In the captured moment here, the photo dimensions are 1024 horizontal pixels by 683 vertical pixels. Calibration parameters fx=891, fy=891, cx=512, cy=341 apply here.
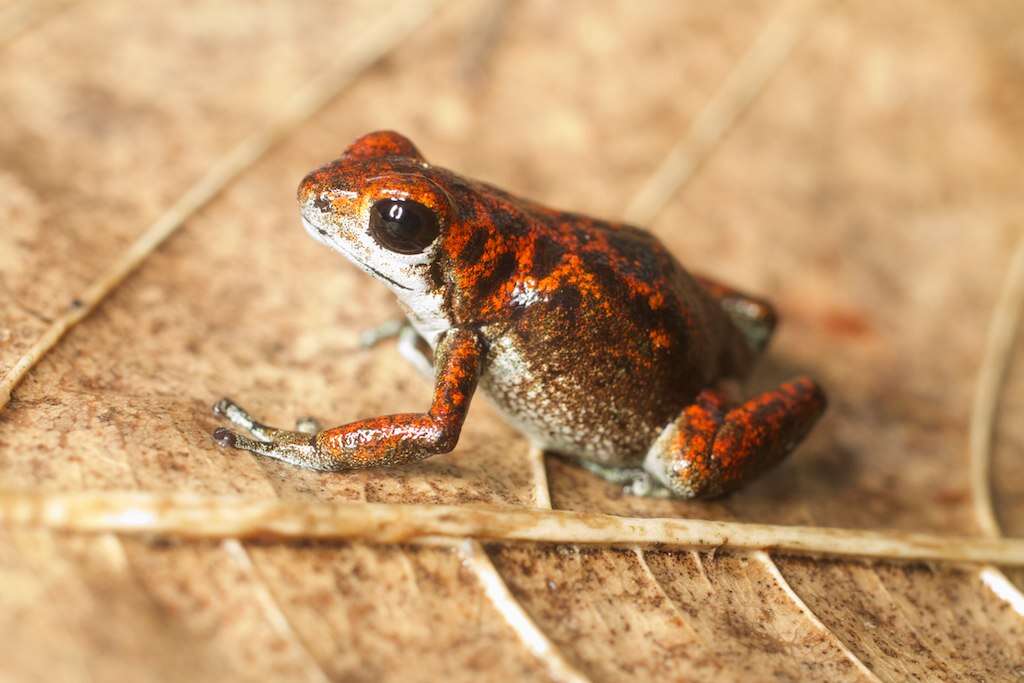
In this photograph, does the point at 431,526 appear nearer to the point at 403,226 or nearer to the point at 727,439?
the point at 403,226

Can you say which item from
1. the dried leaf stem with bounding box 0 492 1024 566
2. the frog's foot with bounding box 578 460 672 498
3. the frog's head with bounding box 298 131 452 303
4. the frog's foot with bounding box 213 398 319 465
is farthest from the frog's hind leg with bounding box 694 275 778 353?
the frog's foot with bounding box 213 398 319 465

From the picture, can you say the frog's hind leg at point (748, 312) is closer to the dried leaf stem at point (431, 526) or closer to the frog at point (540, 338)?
the frog at point (540, 338)

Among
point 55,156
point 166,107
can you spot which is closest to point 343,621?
point 55,156

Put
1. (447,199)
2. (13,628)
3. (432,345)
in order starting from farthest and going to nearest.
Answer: (432,345), (447,199), (13,628)

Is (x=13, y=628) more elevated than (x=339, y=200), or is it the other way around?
(x=339, y=200)

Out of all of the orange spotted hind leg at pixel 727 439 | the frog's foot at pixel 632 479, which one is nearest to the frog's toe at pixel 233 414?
the frog's foot at pixel 632 479

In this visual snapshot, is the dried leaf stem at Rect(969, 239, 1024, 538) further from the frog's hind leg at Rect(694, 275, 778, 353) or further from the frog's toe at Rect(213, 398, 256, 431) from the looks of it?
the frog's toe at Rect(213, 398, 256, 431)

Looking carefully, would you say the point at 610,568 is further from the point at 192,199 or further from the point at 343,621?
the point at 192,199
